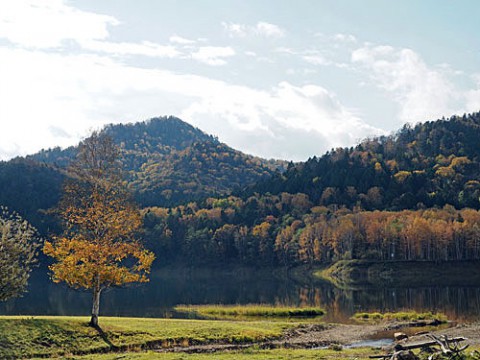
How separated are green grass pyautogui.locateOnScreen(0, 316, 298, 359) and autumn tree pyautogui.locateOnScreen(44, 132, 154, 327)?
2.55 m

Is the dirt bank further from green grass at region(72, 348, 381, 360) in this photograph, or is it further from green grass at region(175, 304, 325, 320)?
green grass at region(175, 304, 325, 320)

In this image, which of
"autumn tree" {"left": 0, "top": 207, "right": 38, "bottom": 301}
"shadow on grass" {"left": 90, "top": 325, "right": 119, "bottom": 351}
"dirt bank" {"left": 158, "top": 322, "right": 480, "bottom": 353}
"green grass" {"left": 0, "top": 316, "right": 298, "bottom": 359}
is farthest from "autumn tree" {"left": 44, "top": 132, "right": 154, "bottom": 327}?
"dirt bank" {"left": 158, "top": 322, "right": 480, "bottom": 353}

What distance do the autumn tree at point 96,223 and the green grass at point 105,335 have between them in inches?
100

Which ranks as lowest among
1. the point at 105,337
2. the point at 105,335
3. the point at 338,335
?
the point at 338,335

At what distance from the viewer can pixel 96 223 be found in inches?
1841

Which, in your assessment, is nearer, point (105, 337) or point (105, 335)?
point (105, 337)

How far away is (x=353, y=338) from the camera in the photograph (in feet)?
171

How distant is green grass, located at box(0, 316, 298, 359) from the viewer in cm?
3950

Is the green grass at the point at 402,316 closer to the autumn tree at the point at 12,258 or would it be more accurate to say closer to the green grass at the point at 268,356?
the green grass at the point at 268,356

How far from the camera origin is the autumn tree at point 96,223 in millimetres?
45438

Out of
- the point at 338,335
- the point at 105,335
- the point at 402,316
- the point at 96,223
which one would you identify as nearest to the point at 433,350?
the point at 338,335

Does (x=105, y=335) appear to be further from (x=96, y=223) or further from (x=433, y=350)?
(x=433, y=350)

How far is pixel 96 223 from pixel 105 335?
350 inches

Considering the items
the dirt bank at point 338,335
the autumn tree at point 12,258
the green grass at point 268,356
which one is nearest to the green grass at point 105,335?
the dirt bank at point 338,335
